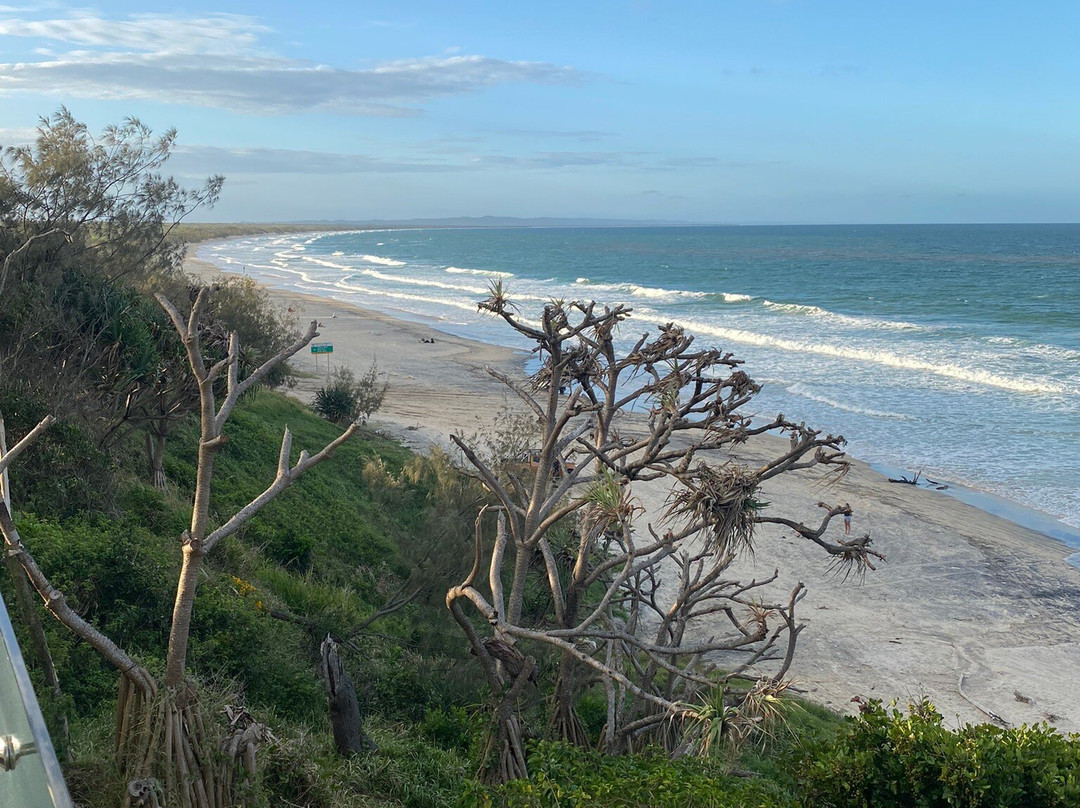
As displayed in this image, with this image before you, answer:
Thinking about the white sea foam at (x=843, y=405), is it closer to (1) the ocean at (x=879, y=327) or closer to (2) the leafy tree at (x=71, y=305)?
(1) the ocean at (x=879, y=327)

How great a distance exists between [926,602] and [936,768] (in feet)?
40.6

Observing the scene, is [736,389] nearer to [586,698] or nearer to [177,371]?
[586,698]

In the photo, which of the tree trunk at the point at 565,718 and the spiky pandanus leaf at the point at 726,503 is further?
the tree trunk at the point at 565,718

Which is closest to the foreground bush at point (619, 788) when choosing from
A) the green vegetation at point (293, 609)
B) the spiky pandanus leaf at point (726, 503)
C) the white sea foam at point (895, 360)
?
the green vegetation at point (293, 609)

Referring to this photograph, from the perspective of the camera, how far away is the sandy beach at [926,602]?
42.5 feet

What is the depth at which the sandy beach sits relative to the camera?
12961mm

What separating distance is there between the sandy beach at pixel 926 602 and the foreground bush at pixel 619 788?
8.86ft

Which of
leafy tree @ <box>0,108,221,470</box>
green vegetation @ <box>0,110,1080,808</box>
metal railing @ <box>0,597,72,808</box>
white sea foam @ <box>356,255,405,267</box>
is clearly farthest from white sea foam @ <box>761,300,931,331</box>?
white sea foam @ <box>356,255,405,267</box>

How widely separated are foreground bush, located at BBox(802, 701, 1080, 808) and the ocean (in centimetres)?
1558

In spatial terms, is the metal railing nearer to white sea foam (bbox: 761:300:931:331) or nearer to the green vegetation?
the green vegetation

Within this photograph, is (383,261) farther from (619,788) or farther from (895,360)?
(619,788)

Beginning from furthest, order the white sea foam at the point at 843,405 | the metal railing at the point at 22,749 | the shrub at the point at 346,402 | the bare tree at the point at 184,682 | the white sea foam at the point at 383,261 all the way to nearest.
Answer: the white sea foam at the point at 383,261 → the white sea foam at the point at 843,405 → the shrub at the point at 346,402 → the bare tree at the point at 184,682 → the metal railing at the point at 22,749

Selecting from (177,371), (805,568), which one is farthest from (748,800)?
(805,568)

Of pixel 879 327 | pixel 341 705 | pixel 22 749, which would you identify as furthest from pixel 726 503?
pixel 879 327
